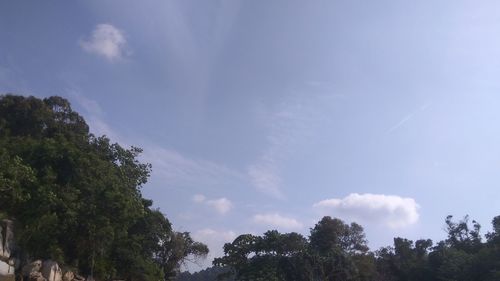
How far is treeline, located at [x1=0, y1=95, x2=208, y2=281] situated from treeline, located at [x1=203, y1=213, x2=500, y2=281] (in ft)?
31.8

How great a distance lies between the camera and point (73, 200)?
27453mm

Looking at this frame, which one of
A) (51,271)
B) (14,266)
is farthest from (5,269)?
(51,271)

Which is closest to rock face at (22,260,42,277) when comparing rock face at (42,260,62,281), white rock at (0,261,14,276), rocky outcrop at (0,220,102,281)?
rocky outcrop at (0,220,102,281)

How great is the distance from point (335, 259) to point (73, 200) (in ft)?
86.2

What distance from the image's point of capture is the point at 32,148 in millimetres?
29562

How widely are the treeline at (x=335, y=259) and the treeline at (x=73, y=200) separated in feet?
31.8

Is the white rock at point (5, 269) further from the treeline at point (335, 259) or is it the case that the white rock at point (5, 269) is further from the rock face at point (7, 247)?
the treeline at point (335, 259)

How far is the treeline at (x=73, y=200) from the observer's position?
2594 centimetres

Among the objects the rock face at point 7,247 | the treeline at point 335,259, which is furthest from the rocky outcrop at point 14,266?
the treeline at point 335,259

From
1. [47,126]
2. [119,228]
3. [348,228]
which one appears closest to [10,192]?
[119,228]

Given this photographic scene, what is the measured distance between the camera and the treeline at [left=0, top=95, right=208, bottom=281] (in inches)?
1021

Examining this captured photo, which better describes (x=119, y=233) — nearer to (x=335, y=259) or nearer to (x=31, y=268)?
(x=31, y=268)

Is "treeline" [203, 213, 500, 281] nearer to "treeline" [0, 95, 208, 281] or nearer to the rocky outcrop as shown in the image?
"treeline" [0, 95, 208, 281]

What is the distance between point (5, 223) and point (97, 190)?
509 cm
